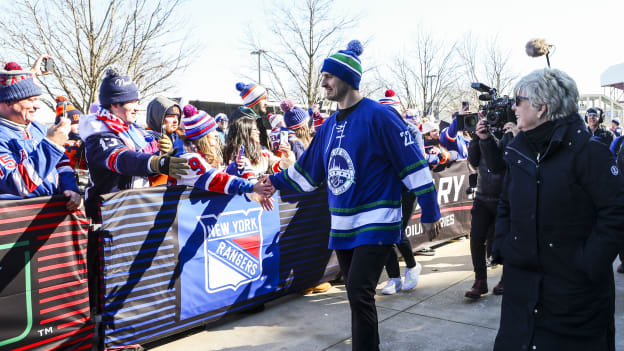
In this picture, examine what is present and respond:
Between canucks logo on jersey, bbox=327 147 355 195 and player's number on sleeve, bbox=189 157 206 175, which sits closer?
canucks logo on jersey, bbox=327 147 355 195

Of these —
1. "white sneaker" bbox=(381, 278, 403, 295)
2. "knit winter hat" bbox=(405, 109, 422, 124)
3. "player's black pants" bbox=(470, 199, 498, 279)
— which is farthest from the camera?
"knit winter hat" bbox=(405, 109, 422, 124)

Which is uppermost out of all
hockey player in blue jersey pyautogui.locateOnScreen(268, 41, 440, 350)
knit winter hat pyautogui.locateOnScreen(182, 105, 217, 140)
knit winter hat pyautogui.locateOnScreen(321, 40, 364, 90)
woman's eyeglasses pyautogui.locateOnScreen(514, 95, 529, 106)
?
knit winter hat pyautogui.locateOnScreen(321, 40, 364, 90)

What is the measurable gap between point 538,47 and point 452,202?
4.23 meters

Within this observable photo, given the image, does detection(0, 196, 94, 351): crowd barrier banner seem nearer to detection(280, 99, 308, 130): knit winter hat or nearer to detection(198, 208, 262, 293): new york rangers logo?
detection(198, 208, 262, 293): new york rangers logo

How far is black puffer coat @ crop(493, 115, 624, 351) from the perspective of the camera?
219 centimetres

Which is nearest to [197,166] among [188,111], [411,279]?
[188,111]

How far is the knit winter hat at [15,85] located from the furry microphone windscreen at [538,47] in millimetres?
3880

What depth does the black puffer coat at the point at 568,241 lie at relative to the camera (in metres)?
2.19

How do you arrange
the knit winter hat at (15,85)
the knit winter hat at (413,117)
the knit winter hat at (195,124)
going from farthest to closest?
the knit winter hat at (413,117) → the knit winter hat at (195,124) → the knit winter hat at (15,85)

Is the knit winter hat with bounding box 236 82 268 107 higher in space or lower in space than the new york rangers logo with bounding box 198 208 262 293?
higher

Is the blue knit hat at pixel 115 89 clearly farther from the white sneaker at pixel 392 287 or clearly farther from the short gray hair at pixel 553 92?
the white sneaker at pixel 392 287

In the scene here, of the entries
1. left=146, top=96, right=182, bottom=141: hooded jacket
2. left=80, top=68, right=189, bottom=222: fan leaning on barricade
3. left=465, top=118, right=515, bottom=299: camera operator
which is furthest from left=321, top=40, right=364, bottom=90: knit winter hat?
left=146, top=96, right=182, bottom=141: hooded jacket

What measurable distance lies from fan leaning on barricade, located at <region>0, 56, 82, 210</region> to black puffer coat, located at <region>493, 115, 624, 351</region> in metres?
3.05

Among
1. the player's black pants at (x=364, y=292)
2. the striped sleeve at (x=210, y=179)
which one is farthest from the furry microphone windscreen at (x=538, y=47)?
the striped sleeve at (x=210, y=179)
